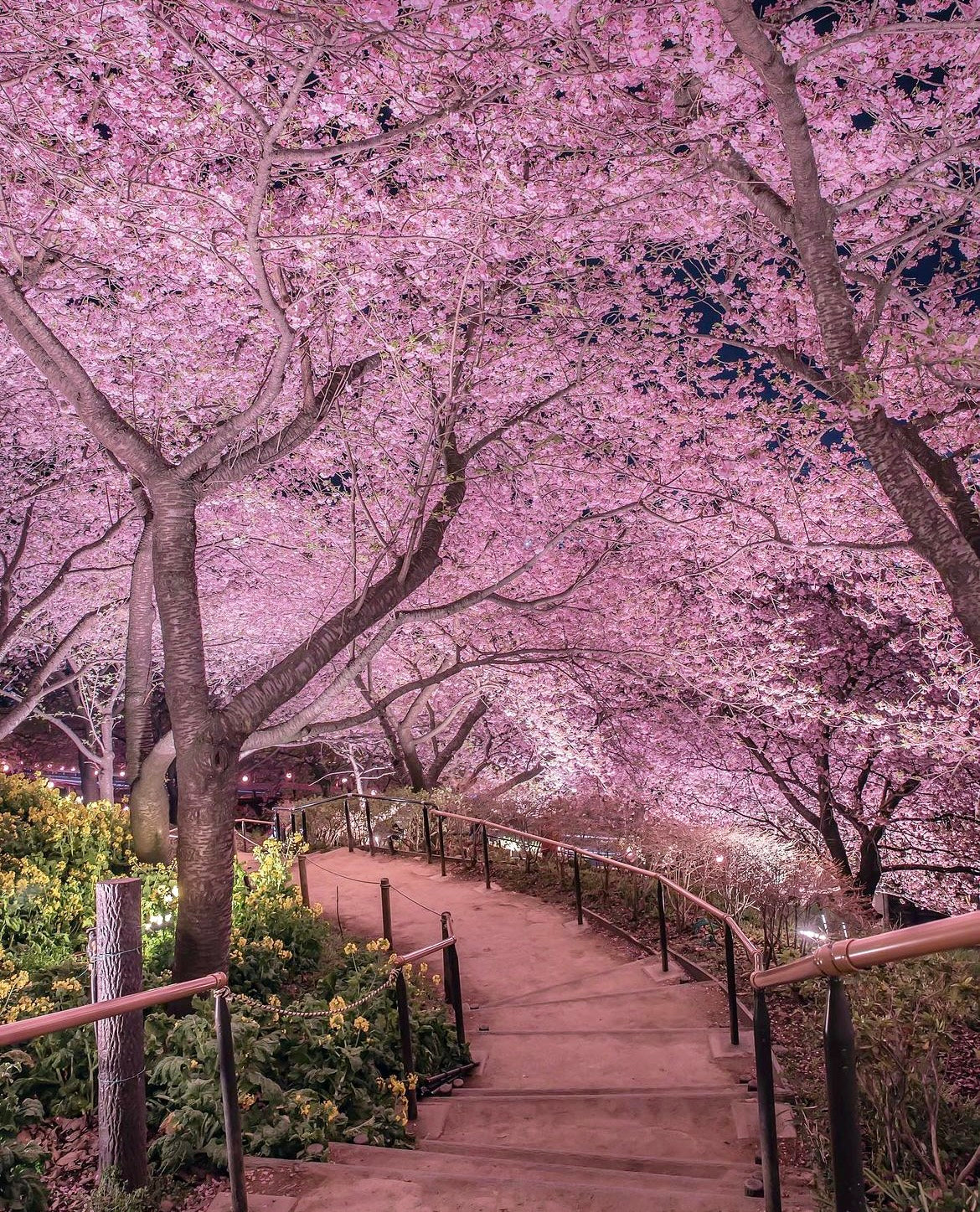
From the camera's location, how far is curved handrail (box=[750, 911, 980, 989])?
66.9 inches

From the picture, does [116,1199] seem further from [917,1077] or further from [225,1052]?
[917,1077]

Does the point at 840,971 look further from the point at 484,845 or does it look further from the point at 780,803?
the point at 780,803

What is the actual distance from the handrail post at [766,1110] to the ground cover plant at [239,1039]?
236 cm

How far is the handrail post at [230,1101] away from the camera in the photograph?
344cm

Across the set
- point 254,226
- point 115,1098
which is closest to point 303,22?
point 254,226

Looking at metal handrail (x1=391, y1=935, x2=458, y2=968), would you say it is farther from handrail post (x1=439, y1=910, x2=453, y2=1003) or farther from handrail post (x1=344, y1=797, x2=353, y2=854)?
Result: handrail post (x1=344, y1=797, x2=353, y2=854)

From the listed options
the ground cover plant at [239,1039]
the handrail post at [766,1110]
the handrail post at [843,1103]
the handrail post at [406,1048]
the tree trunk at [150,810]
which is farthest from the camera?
the tree trunk at [150,810]

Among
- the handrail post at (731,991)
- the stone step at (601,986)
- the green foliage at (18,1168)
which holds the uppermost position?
the green foliage at (18,1168)

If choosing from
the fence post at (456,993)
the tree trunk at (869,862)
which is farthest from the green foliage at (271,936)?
the tree trunk at (869,862)

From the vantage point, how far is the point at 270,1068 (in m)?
4.82

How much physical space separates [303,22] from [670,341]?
7.02 meters

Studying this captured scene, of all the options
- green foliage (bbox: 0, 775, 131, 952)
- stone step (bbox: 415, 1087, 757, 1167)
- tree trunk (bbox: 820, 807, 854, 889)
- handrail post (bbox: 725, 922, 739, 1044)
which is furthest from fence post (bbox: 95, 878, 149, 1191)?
tree trunk (bbox: 820, 807, 854, 889)

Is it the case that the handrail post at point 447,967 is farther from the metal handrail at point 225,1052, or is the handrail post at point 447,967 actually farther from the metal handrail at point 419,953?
the metal handrail at point 225,1052

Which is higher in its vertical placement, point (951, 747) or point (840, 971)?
point (840, 971)
